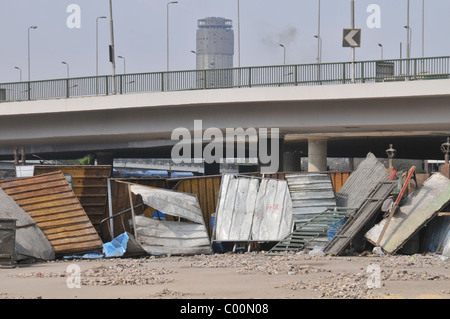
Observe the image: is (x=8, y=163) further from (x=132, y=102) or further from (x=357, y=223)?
(x=357, y=223)

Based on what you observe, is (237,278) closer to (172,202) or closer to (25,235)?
(25,235)

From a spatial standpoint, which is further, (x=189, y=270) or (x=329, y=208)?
(x=329, y=208)

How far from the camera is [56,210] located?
2503 cm

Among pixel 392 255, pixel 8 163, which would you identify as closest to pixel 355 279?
pixel 392 255

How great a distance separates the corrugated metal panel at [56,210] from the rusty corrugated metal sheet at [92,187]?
5.02 ft

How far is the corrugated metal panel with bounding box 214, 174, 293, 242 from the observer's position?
2656 cm

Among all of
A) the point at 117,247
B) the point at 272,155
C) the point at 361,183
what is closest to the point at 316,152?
the point at 272,155

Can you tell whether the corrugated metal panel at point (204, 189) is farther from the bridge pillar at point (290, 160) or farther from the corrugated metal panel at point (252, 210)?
the bridge pillar at point (290, 160)

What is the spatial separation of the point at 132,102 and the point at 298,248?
16.0 metres

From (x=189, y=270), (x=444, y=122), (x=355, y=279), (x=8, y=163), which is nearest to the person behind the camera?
(x=355, y=279)

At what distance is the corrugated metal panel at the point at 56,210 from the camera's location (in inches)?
958

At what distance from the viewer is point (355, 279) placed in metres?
16.6

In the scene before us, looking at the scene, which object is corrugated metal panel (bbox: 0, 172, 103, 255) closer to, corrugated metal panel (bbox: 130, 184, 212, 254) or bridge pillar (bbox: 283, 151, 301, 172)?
corrugated metal panel (bbox: 130, 184, 212, 254)

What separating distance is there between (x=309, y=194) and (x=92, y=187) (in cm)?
723
